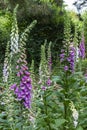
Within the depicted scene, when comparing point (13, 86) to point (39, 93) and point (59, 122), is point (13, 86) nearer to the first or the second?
point (59, 122)

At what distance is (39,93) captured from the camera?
5852mm

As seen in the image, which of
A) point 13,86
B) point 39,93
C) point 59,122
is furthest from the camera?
point 39,93

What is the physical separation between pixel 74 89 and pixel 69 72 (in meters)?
0.26

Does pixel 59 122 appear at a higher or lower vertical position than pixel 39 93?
lower

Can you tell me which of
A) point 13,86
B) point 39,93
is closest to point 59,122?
point 39,93

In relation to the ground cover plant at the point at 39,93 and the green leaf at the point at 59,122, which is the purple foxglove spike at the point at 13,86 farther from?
the green leaf at the point at 59,122

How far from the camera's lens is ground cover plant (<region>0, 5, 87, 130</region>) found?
14.9 feet

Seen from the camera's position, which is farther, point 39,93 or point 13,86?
point 39,93

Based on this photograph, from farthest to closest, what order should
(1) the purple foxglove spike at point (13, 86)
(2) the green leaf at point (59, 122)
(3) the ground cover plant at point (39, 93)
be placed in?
(2) the green leaf at point (59, 122), (1) the purple foxglove spike at point (13, 86), (3) the ground cover plant at point (39, 93)

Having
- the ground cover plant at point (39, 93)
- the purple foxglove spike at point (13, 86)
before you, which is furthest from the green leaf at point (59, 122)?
the purple foxglove spike at point (13, 86)

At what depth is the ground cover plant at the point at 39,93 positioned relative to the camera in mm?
4551

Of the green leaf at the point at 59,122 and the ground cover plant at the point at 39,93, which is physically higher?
the ground cover plant at the point at 39,93

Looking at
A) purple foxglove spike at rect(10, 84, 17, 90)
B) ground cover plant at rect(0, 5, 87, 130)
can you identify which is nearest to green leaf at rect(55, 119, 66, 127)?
ground cover plant at rect(0, 5, 87, 130)

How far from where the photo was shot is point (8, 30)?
18.7 meters
